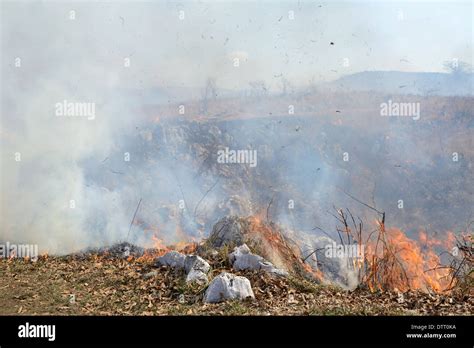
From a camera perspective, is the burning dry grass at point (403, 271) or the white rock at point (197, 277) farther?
the burning dry grass at point (403, 271)

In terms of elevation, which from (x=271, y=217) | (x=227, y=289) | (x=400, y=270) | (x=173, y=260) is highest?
(x=271, y=217)

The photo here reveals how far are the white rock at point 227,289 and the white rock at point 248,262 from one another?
3.18ft

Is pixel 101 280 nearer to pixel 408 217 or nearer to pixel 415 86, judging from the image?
pixel 408 217

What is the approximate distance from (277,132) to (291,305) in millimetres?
14384

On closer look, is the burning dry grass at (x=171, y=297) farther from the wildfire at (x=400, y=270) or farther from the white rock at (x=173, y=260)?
the wildfire at (x=400, y=270)

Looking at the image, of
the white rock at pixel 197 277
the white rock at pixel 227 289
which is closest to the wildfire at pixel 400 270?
the white rock at pixel 227 289

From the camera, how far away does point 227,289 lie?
27.0ft

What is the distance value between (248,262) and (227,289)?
142 cm

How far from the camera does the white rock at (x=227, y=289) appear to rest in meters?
8.22

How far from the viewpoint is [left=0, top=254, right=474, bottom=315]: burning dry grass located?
788cm

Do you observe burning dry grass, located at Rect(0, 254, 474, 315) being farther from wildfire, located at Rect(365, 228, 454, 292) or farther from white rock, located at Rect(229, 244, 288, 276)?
wildfire, located at Rect(365, 228, 454, 292)

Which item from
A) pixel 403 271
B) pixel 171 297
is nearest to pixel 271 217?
pixel 403 271

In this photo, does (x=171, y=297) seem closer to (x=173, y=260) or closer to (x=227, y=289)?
(x=227, y=289)

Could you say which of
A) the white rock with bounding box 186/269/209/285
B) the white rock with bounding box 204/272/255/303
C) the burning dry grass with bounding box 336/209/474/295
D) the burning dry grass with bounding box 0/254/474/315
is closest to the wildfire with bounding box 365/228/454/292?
the burning dry grass with bounding box 336/209/474/295
